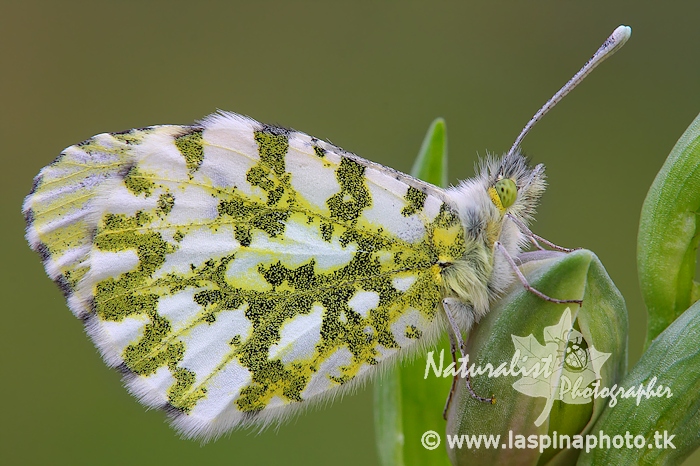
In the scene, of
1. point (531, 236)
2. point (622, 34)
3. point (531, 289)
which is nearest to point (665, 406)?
point (531, 289)

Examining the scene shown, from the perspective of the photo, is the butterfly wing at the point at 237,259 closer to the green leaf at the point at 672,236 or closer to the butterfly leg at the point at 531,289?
the butterfly leg at the point at 531,289

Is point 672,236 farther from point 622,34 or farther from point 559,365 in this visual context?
point 622,34

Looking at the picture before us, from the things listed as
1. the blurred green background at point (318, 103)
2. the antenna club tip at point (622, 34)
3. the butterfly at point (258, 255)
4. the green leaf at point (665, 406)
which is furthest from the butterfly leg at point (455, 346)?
the blurred green background at point (318, 103)

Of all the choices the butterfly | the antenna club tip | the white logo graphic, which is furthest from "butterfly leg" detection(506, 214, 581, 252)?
the antenna club tip

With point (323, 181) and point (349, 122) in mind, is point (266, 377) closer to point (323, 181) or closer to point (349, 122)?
point (323, 181)

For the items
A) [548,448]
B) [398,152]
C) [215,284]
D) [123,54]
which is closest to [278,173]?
[215,284]

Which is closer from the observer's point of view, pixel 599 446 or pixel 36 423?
pixel 599 446
